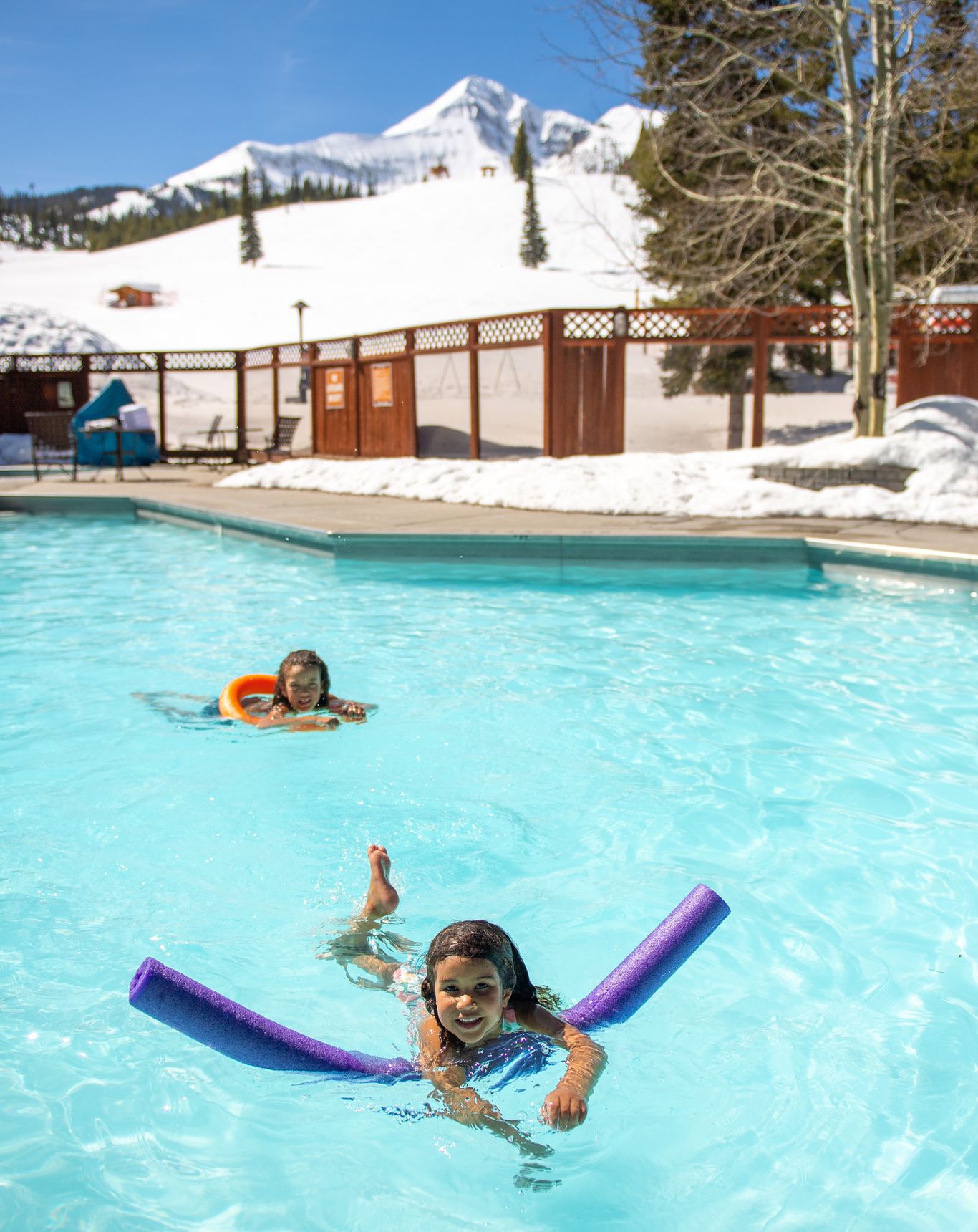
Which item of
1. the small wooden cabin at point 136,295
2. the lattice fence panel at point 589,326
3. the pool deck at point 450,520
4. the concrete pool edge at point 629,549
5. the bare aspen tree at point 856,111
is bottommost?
the concrete pool edge at point 629,549

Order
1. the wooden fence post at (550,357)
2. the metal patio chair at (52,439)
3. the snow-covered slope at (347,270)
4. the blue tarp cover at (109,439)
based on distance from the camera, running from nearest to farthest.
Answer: the wooden fence post at (550,357)
the metal patio chair at (52,439)
the blue tarp cover at (109,439)
the snow-covered slope at (347,270)

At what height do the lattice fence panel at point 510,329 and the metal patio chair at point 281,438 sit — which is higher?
the lattice fence panel at point 510,329

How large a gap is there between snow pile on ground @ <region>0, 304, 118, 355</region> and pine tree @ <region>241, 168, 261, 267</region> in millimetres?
81656

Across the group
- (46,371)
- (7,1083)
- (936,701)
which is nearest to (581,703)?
(936,701)

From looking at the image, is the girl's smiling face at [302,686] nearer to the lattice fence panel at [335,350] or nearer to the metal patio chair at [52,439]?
the lattice fence panel at [335,350]

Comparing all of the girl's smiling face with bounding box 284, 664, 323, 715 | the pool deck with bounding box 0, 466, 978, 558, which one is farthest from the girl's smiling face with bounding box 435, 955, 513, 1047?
the pool deck with bounding box 0, 466, 978, 558

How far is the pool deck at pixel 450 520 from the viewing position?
29.4 ft

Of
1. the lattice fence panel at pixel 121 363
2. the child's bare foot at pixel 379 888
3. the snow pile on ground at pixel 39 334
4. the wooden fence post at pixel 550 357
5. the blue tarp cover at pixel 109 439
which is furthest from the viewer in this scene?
the snow pile on ground at pixel 39 334

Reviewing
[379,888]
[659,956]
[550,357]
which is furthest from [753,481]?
[659,956]

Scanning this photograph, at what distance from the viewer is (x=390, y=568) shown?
9.30m

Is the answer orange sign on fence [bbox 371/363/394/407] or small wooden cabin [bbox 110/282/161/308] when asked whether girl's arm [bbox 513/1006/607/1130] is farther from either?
small wooden cabin [bbox 110/282/161/308]

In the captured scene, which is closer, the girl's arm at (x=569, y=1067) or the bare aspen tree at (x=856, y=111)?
the girl's arm at (x=569, y=1067)

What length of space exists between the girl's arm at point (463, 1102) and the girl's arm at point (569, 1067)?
138 millimetres

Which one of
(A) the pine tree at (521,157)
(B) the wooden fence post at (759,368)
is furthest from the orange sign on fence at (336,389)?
(A) the pine tree at (521,157)
